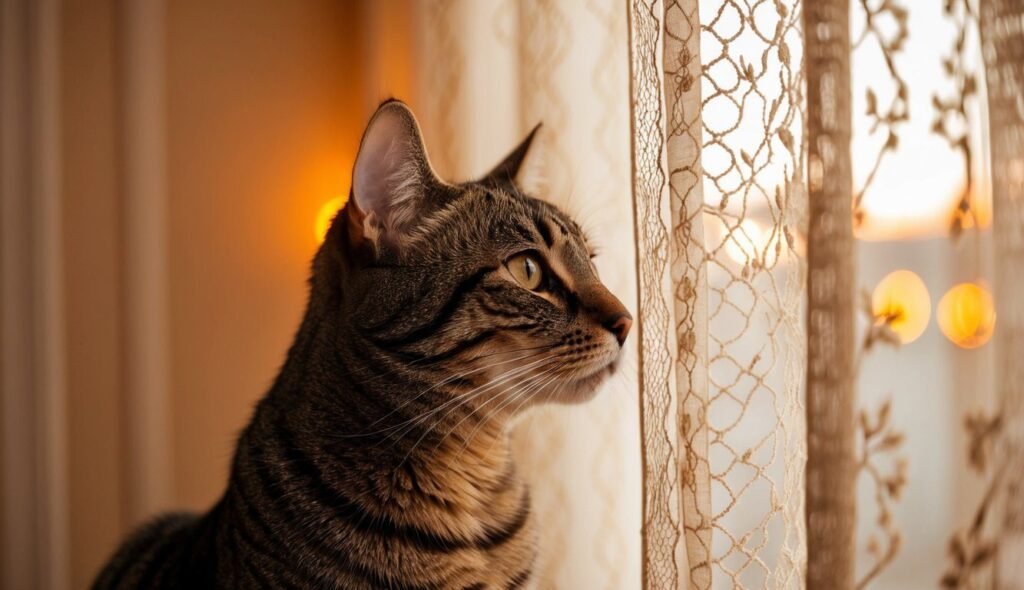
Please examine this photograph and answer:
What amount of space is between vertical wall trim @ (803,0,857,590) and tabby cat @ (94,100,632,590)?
0.30 meters

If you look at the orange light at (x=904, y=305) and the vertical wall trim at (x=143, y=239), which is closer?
the orange light at (x=904, y=305)

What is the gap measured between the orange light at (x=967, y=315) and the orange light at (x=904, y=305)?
11 mm

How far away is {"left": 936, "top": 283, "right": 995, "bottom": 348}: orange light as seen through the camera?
0.51m

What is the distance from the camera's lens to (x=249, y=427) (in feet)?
3.14

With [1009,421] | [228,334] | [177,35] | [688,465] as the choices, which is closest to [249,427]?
[688,465]

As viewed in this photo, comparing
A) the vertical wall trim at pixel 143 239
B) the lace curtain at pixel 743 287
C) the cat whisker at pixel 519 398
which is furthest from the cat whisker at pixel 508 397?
the vertical wall trim at pixel 143 239

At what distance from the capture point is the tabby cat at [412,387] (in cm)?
80

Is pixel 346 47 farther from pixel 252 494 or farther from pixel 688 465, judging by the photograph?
pixel 688 465

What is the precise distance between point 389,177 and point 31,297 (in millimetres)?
1241

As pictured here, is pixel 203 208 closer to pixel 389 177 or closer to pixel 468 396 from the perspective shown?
pixel 389 177

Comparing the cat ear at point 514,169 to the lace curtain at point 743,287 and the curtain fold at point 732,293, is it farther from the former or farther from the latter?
the curtain fold at point 732,293

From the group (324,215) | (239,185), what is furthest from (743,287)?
(239,185)

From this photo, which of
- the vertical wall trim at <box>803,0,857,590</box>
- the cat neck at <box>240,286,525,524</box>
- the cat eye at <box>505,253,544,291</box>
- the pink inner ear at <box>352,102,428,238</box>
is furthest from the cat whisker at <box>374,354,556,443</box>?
the vertical wall trim at <box>803,0,857,590</box>

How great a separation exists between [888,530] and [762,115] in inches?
14.0
